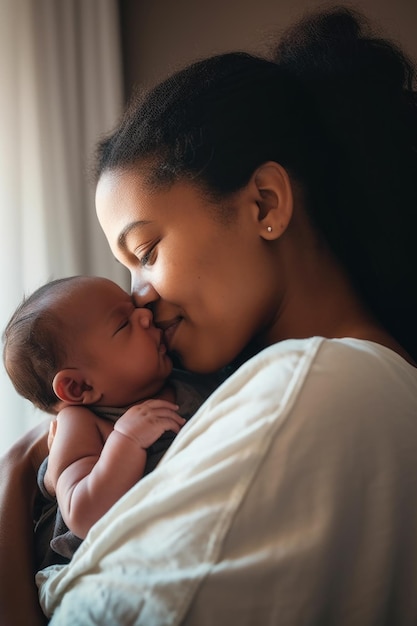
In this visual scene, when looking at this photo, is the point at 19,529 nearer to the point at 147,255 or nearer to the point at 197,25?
the point at 147,255

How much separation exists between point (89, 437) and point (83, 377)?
11 cm

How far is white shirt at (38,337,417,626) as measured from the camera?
0.71 meters

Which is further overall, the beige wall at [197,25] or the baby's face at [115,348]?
the beige wall at [197,25]

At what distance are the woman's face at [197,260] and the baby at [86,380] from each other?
7cm

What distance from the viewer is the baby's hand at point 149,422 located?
104cm

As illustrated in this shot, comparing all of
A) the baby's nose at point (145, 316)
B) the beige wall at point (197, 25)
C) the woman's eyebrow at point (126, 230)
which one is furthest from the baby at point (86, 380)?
the beige wall at point (197, 25)

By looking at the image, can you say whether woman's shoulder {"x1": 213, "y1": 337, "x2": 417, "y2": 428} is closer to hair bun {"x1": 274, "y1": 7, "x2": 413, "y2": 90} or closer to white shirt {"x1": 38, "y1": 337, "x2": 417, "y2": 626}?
white shirt {"x1": 38, "y1": 337, "x2": 417, "y2": 626}

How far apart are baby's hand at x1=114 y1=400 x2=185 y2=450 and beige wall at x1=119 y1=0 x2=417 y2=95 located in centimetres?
182

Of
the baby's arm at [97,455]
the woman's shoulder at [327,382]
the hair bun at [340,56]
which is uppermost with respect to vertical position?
the hair bun at [340,56]

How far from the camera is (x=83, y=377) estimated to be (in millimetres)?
1171

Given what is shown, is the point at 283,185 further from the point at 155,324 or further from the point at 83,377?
the point at 83,377

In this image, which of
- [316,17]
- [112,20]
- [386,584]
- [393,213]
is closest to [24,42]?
[112,20]

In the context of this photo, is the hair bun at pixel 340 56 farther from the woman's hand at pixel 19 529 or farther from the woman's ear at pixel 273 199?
the woman's hand at pixel 19 529

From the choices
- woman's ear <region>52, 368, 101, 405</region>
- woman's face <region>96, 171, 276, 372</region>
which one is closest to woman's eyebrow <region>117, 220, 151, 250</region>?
woman's face <region>96, 171, 276, 372</region>
